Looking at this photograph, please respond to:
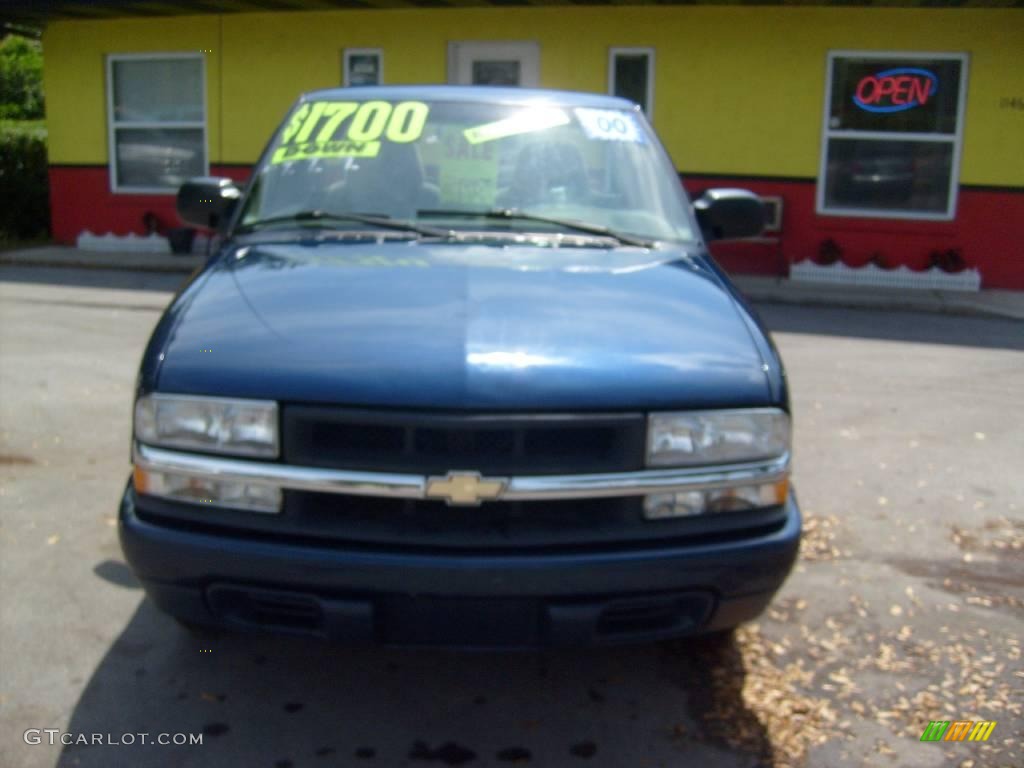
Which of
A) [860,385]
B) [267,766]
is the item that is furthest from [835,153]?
[267,766]

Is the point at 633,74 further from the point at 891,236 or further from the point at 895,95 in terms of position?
the point at 891,236

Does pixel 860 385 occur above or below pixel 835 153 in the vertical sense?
below

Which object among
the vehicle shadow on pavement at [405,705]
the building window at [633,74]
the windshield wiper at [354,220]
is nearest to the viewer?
the vehicle shadow on pavement at [405,705]

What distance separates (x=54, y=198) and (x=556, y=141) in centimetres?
1275

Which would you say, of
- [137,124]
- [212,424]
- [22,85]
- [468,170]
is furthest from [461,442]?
[22,85]

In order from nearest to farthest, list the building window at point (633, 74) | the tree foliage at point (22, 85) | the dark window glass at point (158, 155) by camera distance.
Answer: the building window at point (633, 74), the dark window glass at point (158, 155), the tree foliage at point (22, 85)

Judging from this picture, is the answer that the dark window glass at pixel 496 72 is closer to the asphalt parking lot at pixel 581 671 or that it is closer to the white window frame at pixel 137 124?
the white window frame at pixel 137 124

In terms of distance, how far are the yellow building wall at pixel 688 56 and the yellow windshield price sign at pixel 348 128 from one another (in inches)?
318

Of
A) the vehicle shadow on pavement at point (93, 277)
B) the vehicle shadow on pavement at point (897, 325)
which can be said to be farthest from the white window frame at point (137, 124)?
the vehicle shadow on pavement at point (897, 325)

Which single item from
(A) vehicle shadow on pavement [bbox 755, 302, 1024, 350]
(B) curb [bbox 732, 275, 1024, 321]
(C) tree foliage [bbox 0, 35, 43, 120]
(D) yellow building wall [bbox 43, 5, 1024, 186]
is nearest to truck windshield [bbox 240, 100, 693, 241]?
(A) vehicle shadow on pavement [bbox 755, 302, 1024, 350]

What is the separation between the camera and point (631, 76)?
12.5m

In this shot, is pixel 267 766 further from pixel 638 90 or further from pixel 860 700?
pixel 638 90

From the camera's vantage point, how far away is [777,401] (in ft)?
9.07

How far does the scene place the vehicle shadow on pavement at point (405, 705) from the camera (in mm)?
2869
